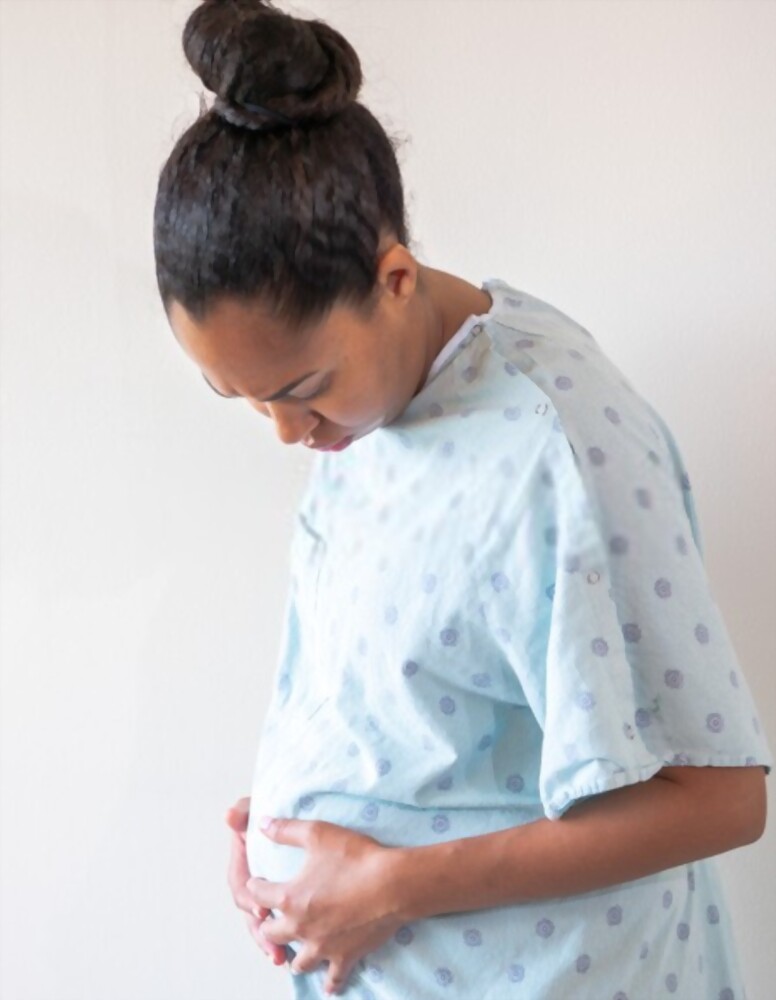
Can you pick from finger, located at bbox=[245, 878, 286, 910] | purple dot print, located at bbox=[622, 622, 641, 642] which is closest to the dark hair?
purple dot print, located at bbox=[622, 622, 641, 642]

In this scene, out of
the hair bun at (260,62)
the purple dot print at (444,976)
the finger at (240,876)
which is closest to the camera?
the hair bun at (260,62)

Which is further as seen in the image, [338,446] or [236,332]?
[338,446]

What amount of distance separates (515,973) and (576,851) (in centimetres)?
11

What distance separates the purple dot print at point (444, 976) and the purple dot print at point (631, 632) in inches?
10.3

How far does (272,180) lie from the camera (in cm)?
80

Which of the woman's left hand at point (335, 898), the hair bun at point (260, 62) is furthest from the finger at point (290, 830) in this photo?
the hair bun at point (260, 62)

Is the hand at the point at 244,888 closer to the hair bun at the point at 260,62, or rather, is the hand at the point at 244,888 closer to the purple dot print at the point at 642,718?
the purple dot print at the point at 642,718

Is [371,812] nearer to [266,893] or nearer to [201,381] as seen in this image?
[266,893]

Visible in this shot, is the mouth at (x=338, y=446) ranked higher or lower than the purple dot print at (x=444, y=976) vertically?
higher

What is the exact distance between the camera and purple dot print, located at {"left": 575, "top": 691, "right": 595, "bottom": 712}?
0.80 meters

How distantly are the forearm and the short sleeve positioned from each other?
0.07ft

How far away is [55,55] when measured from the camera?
4.10 feet

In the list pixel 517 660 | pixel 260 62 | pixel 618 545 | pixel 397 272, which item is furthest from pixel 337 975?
pixel 260 62

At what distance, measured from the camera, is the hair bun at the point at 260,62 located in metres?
0.79
